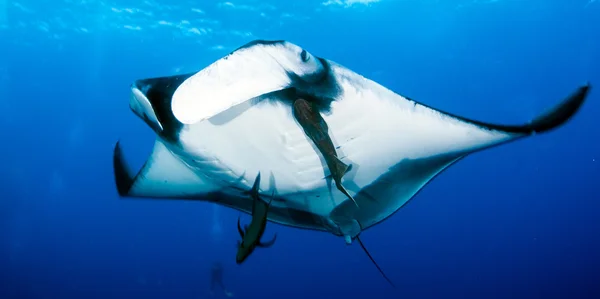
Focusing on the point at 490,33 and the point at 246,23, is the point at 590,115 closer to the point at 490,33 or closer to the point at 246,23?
the point at 490,33

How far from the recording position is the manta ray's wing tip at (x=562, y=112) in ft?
4.97

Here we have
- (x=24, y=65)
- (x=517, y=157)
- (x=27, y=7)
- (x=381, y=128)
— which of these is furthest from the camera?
(x=517, y=157)

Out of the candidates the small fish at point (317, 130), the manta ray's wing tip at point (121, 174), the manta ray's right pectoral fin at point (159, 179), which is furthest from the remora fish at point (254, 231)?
the manta ray's wing tip at point (121, 174)

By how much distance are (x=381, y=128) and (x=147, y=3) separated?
12.3m

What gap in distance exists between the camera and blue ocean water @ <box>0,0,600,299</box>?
1286 centimetres

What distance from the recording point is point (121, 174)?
255cm

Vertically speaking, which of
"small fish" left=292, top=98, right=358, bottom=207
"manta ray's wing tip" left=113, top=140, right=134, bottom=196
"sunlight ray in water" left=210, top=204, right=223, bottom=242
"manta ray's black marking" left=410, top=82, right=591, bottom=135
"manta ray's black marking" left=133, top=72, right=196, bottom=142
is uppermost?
"manta ray's black marking" left=410, top=82, right=591, bottom=135

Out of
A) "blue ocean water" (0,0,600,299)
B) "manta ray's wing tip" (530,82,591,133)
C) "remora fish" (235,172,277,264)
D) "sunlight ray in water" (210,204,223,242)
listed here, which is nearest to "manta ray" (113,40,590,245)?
"manta ray's wing tip" (530,82,591,133)

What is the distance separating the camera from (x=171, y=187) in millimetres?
2637

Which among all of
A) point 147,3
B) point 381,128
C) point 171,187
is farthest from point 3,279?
point 381,128

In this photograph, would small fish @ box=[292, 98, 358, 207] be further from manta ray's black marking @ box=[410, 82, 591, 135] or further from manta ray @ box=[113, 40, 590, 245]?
manta ray's black marking @ box=[410, 82, 591, 135]

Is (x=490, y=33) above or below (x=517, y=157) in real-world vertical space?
above

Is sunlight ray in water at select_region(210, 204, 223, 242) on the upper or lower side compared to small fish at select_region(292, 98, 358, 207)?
lower

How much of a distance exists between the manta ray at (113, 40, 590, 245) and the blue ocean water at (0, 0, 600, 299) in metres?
10.4
